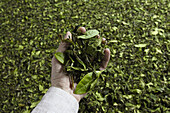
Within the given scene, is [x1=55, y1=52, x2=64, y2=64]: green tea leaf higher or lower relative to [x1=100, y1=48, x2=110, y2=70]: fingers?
higher

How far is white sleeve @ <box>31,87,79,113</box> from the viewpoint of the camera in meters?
0.77

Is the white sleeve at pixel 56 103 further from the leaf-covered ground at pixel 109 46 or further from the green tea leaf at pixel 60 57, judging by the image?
the leaf-covered ground at pixel 109 46

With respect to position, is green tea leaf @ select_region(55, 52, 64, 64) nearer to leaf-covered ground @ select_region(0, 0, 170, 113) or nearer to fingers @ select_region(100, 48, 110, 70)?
fingers @ select_region(100, 48, 110, 70)

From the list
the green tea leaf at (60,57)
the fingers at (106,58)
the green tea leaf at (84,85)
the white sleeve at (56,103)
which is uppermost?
the green tea leaf at (60,57)

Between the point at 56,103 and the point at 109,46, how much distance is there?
85cm

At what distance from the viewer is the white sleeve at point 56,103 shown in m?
0.77

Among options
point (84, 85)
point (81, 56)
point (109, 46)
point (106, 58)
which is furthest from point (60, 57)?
point (109, 46)

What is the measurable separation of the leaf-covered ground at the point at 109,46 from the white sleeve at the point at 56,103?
1.23 feet

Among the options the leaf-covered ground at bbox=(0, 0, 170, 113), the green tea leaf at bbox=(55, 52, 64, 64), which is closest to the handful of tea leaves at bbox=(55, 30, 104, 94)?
the green tea leaf at bbox=(55, 52, 64, 64)

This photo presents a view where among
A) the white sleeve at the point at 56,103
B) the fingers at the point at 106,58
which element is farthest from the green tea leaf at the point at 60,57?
the fingers at the point at 106,58

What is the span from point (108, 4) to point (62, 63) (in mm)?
1155

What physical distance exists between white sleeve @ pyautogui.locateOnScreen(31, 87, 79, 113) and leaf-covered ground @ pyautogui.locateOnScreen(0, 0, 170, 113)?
1.23 ft

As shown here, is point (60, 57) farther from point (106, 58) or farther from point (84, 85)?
point (106, 58)

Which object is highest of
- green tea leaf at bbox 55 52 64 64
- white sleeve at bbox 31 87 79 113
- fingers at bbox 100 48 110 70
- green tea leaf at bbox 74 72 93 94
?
green tea leaf at bbox 55 52 64 64
